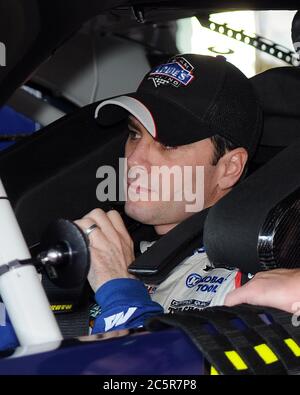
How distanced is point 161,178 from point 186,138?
3.6 inches

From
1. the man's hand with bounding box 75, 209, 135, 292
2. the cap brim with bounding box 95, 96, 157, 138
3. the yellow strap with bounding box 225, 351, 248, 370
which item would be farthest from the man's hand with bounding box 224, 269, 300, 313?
the cap brim with bounding box 95, 96, 157, 138

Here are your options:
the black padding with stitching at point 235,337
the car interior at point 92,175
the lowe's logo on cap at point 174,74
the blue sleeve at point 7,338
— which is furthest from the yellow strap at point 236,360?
the lowe's logo on cap at point 174,74

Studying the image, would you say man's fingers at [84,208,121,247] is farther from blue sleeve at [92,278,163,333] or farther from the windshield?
the windshield

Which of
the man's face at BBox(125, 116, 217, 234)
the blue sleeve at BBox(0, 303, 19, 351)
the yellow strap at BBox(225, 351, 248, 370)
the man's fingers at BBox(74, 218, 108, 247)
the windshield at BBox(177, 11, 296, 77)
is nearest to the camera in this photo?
the yellow strap at BBox(225, 351, 248, 370)

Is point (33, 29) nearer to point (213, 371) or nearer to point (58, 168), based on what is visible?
point (213, 371)

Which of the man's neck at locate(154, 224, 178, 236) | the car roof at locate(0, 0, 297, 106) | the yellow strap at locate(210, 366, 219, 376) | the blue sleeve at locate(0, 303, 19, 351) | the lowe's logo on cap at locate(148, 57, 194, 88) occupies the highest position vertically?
the car roof at locate(0, 0, 297, 106)

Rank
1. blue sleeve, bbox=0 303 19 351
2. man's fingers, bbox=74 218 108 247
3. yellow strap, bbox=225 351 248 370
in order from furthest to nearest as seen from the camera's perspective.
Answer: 1. blue sleeve, bbox=0 303 19 351
2. man's fingers, bbox=74 218 108 247
3. yellow strap, bbox=225 351 248 370

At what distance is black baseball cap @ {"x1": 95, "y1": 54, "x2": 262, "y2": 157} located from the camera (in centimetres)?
186

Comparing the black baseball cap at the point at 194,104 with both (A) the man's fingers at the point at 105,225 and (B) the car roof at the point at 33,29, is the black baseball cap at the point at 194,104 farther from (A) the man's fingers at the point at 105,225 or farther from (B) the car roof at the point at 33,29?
(B) the car roof at the point at 33,29

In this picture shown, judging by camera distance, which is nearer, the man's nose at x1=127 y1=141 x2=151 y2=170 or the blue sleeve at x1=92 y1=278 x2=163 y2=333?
the blue sleeve at x1=92 y1=278 x2=163 y2=333

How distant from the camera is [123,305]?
1.54m

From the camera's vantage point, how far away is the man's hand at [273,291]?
1.22 m
